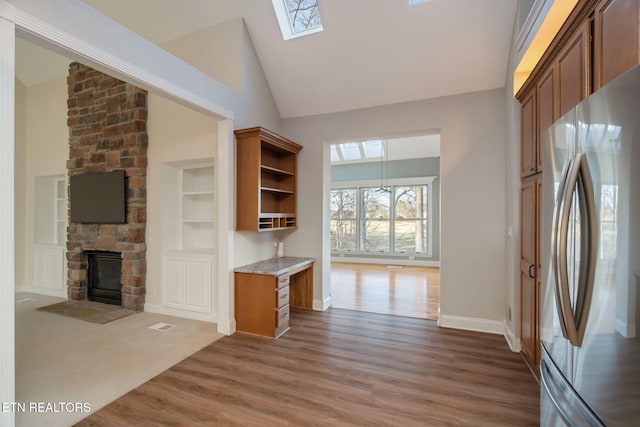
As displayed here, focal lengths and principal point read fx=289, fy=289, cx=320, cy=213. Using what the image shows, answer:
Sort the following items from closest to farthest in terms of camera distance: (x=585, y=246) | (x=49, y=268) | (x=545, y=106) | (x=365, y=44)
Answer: (x=585, y=246) < (x=545, y=106) < (x=365, y=44) < (x=49, y=268)

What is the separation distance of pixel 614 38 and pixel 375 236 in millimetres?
7380

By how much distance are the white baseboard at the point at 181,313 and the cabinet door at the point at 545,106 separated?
388 cm

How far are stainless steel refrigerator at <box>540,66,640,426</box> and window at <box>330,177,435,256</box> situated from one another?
6814mm

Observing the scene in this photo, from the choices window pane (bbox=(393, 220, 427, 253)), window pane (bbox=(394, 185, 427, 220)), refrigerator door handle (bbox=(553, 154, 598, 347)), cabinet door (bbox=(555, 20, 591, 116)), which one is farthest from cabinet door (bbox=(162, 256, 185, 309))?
window pane (bbox=(394, 185, 427, 220))

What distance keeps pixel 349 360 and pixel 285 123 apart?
3.36 m

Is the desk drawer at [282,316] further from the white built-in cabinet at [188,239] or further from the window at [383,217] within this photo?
the window at [383,217]

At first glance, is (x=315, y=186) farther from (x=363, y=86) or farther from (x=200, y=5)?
(x=200, y=5)

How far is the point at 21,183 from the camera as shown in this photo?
5180 mm

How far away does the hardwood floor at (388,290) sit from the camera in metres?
4.28

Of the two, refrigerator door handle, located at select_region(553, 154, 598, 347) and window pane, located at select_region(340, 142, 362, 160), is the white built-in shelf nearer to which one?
window pane, located at select_region(340, 142, 362, 160)

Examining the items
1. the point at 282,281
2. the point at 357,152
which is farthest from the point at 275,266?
the point at 357,152

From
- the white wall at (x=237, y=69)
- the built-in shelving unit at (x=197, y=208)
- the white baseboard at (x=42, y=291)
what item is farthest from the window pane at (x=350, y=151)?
the white baseboard at (x=42, y=291)

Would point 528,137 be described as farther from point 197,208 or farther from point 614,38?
point 197,208

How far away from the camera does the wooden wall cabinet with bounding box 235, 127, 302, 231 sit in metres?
3.40
